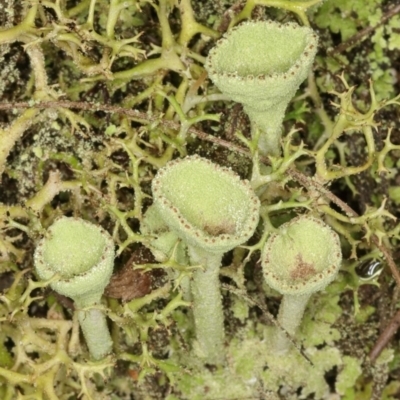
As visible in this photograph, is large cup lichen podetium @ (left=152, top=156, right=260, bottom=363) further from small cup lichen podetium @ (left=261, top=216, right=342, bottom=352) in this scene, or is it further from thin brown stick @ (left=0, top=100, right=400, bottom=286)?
thin brown stick @ (left=0, top=100, right=400, bottom=286)

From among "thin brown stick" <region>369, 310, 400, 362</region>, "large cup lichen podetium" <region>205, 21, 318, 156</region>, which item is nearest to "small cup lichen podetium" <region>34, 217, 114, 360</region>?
"large cup lichen podetium" <region>205, 21, 318, 156</region>

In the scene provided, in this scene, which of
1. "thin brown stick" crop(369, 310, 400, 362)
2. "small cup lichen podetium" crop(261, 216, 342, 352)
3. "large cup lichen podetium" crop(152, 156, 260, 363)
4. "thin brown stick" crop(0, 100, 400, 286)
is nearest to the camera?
"large cup lichen podetium" crop(152, 156, 260, 363)

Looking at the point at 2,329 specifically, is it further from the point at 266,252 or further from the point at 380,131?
the point at 380,131

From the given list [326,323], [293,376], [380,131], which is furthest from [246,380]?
[380,131]

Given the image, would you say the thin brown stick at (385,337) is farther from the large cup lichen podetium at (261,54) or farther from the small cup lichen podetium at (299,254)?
the large cup lichen podetium at (261,54)

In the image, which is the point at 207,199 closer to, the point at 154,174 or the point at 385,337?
the point at 154,174
